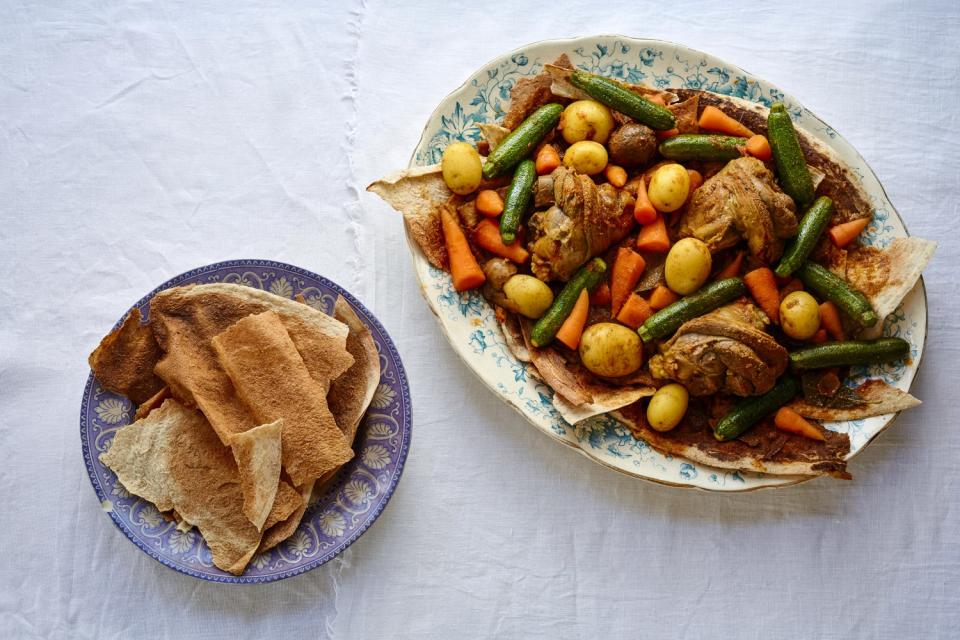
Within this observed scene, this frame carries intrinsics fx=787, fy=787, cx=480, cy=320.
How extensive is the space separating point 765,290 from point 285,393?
7.45 ft

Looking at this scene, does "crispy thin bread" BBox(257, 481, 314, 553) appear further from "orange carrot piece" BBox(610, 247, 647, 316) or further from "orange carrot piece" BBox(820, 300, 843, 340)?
"orange carrot piece" BBox(820, 300, 843, 340)

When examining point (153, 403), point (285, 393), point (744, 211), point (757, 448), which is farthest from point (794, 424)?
point (153, 403)

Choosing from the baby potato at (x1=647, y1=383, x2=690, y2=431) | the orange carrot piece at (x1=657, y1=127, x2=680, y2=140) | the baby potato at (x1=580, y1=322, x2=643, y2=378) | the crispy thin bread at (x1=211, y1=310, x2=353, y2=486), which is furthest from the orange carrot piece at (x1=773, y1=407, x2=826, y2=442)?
the crispy thin bread at (x1=211, y1=310, x2=353, y2=486)

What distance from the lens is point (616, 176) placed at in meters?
3.84

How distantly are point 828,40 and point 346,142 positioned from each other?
2707 mm

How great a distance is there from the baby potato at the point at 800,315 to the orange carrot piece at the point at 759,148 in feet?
2.26

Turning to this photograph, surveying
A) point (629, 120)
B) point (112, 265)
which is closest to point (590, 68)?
point (629, 120)

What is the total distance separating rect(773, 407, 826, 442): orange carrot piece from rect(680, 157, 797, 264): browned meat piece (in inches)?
29.0

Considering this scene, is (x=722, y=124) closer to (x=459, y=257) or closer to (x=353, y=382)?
(x=459, y=257)

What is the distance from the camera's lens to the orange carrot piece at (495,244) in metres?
3.75

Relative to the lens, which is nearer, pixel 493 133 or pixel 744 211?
pixel 744 211

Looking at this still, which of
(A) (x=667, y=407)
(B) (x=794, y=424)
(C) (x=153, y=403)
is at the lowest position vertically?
(B) (x=794, y=424)

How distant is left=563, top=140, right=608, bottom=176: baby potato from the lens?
3777 millimetres

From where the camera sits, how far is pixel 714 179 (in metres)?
3.74
